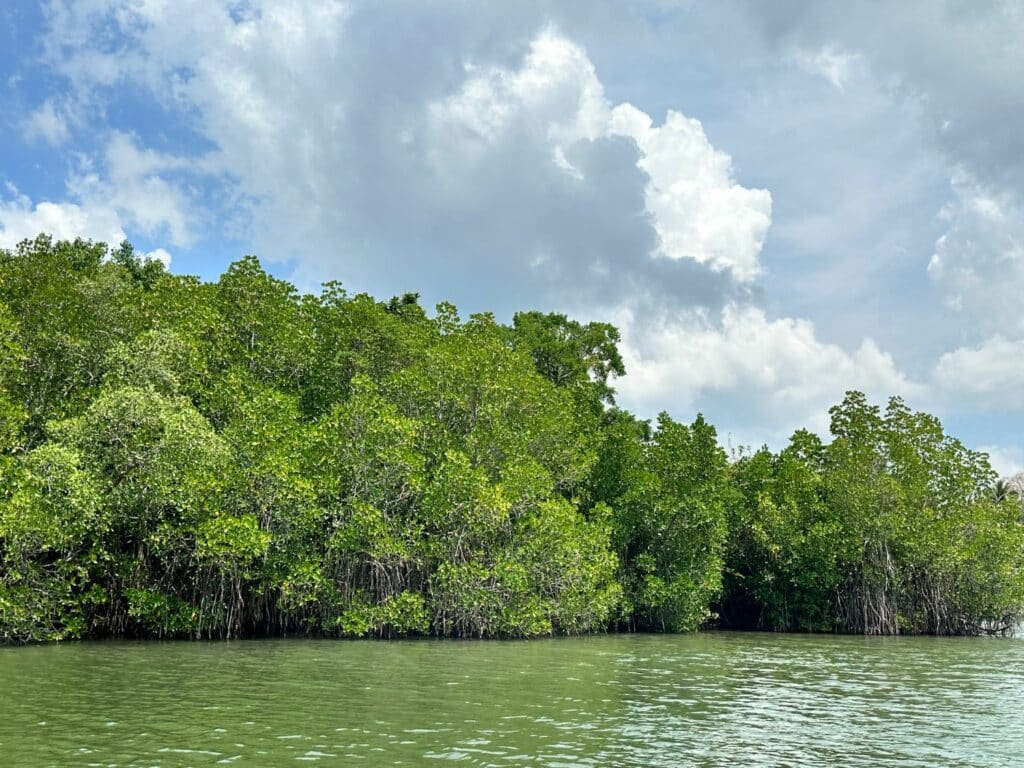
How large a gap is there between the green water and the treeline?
2794 millimetres

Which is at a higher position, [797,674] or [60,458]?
[60,458]

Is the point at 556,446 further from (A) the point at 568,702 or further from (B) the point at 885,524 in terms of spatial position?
(A) the point at 568,702

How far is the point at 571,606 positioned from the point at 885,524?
15.8 m

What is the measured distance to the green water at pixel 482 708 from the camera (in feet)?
35.7

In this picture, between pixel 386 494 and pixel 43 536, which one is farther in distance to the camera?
pixel 386 494

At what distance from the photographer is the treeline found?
78.9ft

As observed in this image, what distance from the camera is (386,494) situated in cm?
2844

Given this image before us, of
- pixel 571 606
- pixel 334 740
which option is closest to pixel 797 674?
pixel 571 606

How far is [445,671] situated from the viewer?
19094mm

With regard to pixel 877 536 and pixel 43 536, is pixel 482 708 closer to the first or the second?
pixel 43 536

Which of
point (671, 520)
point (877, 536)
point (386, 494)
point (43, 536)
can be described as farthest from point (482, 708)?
point (877, 536)

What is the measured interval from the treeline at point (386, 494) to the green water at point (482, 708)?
2.79 metres

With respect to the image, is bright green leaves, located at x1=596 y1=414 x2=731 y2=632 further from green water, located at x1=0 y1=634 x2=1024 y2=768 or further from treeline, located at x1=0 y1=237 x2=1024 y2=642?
green water, located at x1=0 y1=634 x2=1024 y2=768

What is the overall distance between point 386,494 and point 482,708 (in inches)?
581
